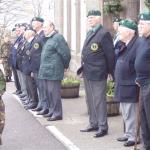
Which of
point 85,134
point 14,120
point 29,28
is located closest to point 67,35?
point 29,28

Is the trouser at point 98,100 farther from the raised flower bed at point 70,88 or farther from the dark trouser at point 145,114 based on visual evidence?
the raised flower bed at point 70,88

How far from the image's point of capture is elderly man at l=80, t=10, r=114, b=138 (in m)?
9.04

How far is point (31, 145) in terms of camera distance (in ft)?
29.4

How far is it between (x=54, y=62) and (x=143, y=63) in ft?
11.5

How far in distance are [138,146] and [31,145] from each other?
1.77 meters

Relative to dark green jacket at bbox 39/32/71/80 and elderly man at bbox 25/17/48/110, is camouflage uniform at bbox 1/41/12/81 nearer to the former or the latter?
elderly man at bbox 25/17/48/110

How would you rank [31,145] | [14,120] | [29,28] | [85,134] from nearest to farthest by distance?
[31,145] < [85,134] < [14,120] < [29,28]

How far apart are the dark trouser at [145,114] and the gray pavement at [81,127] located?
52cm

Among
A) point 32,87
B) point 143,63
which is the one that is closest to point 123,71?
point 143,63

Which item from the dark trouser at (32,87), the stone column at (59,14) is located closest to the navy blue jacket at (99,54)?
the dark trouser at (32,87)

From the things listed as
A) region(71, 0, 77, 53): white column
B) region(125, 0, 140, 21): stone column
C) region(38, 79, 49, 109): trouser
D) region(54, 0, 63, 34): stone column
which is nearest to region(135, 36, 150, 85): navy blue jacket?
region(38, 79, 49, 109): trouser

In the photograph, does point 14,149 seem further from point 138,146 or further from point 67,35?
point 67,35

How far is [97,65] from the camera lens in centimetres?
909

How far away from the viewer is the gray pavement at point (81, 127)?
863 cm
